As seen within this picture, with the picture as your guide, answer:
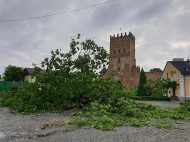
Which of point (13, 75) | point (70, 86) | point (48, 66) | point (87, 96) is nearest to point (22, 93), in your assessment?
point (48, 66)

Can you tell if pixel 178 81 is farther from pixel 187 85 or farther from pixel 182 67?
pixel 182 67

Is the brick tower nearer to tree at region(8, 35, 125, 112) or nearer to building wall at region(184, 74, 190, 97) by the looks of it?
building wall at region(184, 74, 190, 97)

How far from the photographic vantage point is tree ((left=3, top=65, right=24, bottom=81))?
148 ft

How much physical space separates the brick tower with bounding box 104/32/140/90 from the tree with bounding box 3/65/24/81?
81.5ft

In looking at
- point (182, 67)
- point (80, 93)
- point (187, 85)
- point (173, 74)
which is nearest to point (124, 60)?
point (173, 74)

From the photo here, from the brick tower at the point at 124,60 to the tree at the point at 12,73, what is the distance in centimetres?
2485

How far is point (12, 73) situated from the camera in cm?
4544

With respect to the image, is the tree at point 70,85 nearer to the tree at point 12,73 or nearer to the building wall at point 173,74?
the building wall at point 173,74

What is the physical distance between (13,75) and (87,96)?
4347 cm

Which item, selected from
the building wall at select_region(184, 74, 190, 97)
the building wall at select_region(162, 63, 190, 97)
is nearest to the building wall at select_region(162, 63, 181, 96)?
the building wall at select_region(162, 63, 190, 97)

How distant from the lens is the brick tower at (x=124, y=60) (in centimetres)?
3969

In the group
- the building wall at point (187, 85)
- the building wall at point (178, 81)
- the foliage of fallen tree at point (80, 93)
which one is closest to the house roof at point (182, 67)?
the building wall at point (178, 81)

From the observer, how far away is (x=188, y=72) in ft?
71.3

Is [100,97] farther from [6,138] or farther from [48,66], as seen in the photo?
[6,138]
